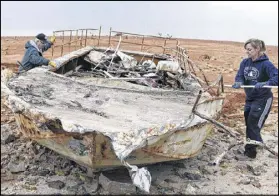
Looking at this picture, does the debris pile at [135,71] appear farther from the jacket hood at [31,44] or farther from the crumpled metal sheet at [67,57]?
the jacket hood at [31,44]

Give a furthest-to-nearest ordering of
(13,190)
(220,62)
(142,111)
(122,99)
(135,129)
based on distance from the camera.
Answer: (220,62) < (122,99) < (142,111) < (13,190) < (135,129)

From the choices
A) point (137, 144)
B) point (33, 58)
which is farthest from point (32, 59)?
point (137, 144)

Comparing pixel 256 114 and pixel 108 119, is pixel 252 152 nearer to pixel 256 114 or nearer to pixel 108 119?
pixel 256 114

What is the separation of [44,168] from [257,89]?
3.28m

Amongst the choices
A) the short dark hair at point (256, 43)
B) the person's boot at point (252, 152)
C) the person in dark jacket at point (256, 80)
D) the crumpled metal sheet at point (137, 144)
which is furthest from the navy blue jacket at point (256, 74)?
the crumpled metal sheet at point (137, 144)

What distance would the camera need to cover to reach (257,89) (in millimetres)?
6246

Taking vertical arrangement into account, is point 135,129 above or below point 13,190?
above

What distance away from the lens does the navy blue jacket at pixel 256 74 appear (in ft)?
20.0

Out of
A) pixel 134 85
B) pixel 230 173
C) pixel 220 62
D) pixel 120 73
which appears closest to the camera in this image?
pixel 230 173

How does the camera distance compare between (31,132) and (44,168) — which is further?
(44,168)

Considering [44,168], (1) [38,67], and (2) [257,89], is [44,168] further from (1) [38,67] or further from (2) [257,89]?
(2) [257,89]

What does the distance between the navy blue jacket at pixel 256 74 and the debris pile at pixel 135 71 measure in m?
0.94

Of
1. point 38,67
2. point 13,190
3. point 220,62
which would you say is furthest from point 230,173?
point 220,62

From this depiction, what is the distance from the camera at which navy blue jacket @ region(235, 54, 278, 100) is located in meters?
6.09
